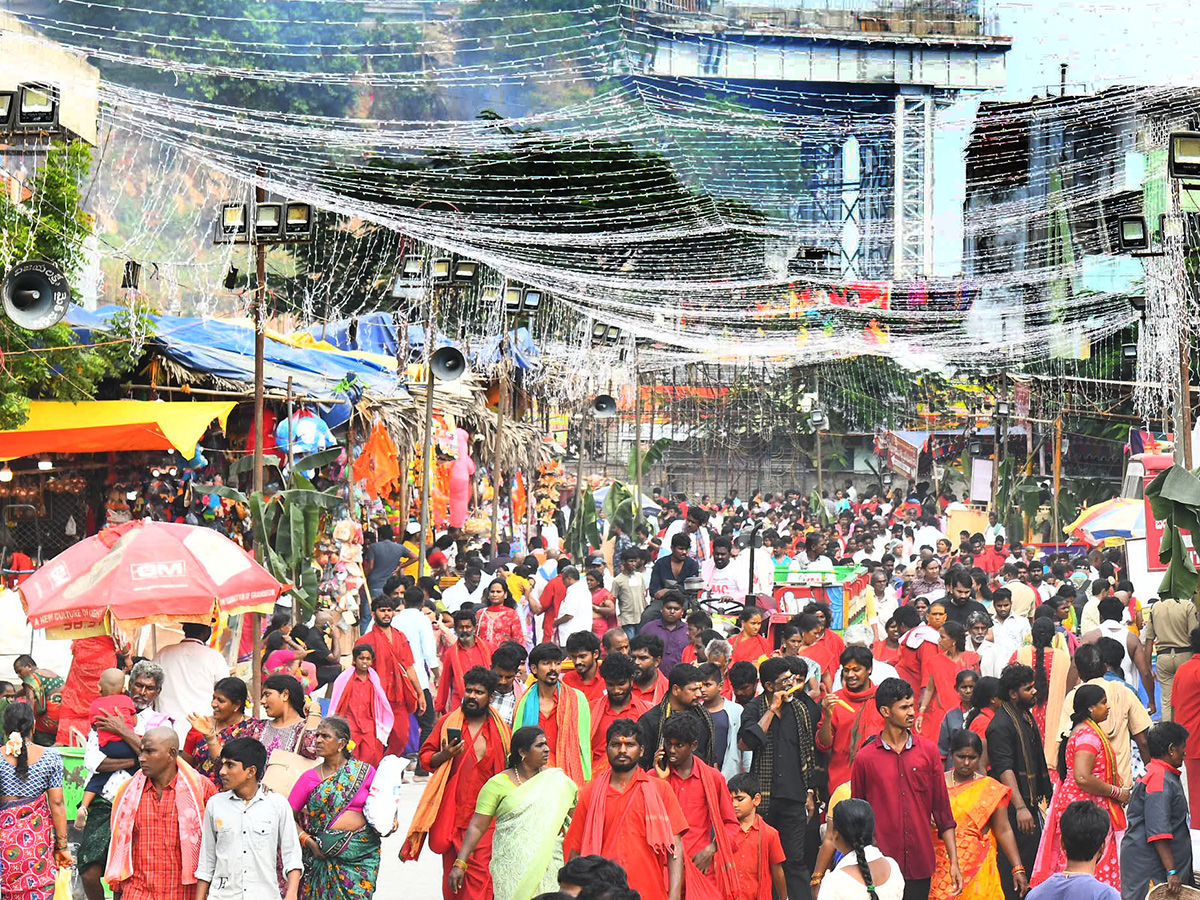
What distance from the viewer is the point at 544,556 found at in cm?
1619

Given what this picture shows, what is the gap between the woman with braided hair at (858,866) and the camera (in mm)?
5397

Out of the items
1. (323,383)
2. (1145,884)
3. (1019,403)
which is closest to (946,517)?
(1019,403)

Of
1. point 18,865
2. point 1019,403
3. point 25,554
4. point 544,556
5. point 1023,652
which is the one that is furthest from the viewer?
point 1019,403

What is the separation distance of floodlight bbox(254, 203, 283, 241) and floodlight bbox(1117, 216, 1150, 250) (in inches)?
298

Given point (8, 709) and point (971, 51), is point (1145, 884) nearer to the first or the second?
point (8, 709)

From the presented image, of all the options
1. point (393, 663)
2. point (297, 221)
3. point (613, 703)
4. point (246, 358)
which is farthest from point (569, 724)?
point (246, 358)

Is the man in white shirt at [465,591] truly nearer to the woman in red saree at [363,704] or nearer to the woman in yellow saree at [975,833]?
the woman in red saree at [363,704]

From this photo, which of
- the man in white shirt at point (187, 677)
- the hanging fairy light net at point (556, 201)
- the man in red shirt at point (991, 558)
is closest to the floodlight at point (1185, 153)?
the hanging fairy light net at point (556, 201)

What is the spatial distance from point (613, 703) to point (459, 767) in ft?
2.83

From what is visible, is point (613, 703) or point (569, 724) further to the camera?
point (613, 703)

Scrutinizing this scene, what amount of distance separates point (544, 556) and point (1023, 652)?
713 cm

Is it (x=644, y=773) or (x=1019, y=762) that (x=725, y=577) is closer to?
(x=1019, y=762)

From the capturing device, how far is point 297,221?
1098 cm

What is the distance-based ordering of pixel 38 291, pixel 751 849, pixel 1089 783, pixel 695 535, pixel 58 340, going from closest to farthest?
pixel 751 849
pixel 1089 783
pixel 38 291
pixel 58 340
pixel 695 535
